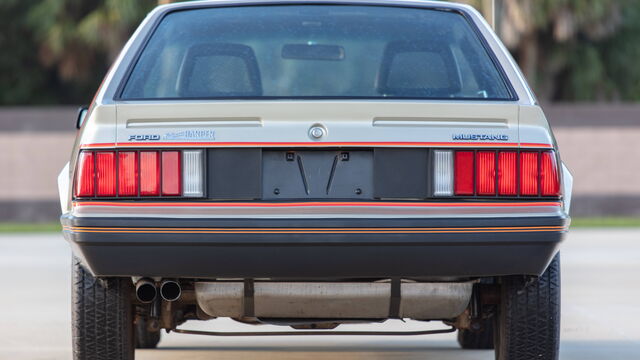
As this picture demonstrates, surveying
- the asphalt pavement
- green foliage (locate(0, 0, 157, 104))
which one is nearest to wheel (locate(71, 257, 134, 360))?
the asphalt pavement

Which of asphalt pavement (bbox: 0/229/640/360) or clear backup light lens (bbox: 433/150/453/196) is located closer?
clear backup light lens (bbox: 433/150/453/196)

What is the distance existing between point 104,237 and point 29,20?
2492 centimetres

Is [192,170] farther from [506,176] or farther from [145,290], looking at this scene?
[506,176]

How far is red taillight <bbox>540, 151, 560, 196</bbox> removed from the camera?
→ 4.99 m

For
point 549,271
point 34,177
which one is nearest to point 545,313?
point 549,271

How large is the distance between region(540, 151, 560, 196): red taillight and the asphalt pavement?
7.49ft

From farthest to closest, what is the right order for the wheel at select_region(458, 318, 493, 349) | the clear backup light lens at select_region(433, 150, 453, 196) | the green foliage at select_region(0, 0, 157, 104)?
the green foliage at select_region(0, 0, 157, 104) → the wheel at select_region(458, 318, 493, 349) → the clear backup light lens at select_region(433, 150, 453, 196)

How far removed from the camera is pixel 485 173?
195 inches

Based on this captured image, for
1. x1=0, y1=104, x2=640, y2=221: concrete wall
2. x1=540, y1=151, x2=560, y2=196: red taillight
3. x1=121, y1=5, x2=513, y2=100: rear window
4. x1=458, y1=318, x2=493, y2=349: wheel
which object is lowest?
x1=0, y1=104, x2=640, y2=221: concrete wall

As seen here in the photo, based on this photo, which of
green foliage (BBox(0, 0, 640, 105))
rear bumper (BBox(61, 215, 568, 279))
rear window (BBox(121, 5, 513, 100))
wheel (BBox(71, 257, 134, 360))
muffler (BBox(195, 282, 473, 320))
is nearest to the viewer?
rear bumper (BBox(61, 215, 568, 279))

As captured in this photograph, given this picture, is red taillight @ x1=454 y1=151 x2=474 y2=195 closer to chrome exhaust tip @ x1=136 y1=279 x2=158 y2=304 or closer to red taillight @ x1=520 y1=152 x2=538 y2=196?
red taillight @ x1=520 y1=152 x2=538 y2=196

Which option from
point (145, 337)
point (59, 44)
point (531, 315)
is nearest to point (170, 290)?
point (531, 315)

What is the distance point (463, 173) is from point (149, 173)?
1.13 meters

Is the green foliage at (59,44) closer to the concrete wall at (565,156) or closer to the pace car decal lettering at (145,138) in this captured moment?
the concrete wall at (565,156)
